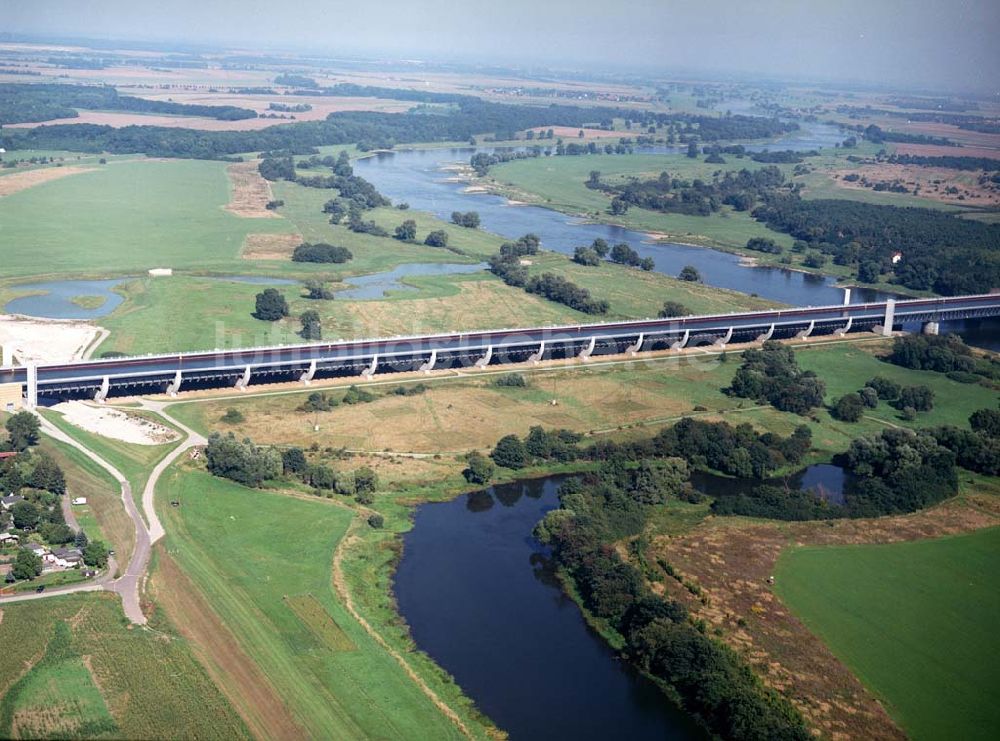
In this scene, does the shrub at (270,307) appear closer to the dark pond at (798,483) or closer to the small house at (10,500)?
the small house at (10,500)

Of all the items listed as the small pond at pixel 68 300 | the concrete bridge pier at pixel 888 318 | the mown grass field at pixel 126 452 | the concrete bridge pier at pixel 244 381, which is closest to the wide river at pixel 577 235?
the concrete bridge pier at pixel 888 318

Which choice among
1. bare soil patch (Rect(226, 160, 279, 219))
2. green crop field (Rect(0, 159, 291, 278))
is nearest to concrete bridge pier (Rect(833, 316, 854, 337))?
green crop field (Rect(0, 159, 291, 278))

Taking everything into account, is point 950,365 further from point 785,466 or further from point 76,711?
point 76,711

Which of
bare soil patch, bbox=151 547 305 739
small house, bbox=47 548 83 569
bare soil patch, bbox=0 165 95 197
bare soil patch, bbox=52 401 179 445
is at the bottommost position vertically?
bare soil patch, bbox=151 547 305 739

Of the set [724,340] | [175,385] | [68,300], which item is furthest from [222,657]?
[724,340]

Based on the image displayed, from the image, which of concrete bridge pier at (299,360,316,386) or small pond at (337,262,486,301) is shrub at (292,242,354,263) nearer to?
small pond at (337,262,486,301)
